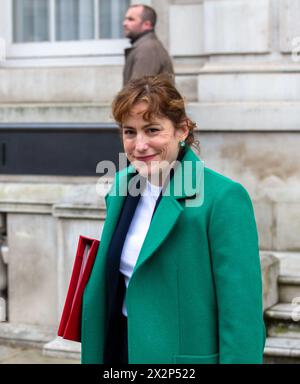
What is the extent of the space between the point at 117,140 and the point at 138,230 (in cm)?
422

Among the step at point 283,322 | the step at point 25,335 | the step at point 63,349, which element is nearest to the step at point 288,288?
the step at point 283,322

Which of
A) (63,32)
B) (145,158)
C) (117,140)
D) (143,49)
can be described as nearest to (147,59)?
(143,49)

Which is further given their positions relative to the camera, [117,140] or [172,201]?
[117,140]

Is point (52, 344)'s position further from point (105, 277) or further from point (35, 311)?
point (105, 277)

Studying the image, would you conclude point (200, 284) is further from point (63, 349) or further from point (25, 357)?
point (25, 357)

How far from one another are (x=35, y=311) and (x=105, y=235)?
4.32m

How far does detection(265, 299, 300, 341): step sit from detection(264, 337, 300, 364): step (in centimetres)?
16

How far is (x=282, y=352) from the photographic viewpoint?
20.5ft

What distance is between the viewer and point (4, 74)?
859 centimetres

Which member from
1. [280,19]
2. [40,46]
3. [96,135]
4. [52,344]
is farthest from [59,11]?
[52,344]

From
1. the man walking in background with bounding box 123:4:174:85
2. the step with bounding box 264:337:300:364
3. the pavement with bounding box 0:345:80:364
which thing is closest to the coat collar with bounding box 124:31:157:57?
the man walking in background with bounding box 123:4:174:85

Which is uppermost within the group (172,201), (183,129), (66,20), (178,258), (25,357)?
(66,20)

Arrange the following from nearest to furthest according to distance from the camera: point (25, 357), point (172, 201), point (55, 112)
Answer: point (172, 201), point (25, 357), point (55, 112)

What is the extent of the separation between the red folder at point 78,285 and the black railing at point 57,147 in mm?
4088
